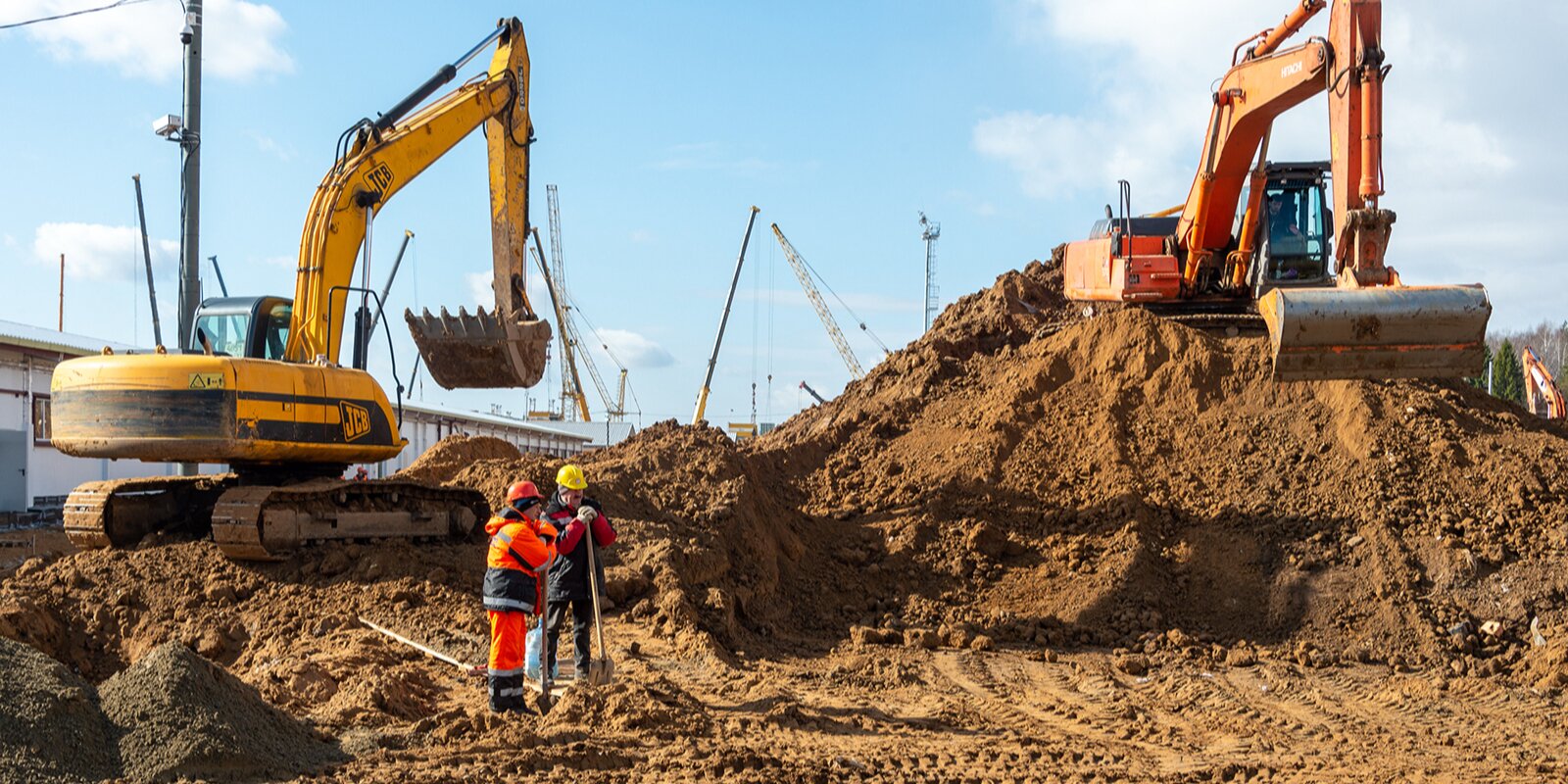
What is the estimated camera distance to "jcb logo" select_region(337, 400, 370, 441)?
12.1 m

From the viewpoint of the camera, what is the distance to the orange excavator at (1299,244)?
33.9 feet

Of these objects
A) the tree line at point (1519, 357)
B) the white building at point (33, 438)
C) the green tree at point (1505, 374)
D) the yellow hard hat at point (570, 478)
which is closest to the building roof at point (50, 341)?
the white building at point (33, 438)

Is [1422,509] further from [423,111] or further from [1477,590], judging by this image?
[423,111]

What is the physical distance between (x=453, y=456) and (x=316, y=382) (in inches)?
294

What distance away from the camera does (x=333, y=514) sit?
11.9m

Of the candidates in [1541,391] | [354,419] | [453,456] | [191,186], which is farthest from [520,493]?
[1541,391]

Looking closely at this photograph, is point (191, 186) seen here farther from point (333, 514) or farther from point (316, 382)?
point (333, 514)

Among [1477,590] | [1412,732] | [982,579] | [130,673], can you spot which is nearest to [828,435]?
[982,579]

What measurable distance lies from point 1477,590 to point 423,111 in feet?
37.9

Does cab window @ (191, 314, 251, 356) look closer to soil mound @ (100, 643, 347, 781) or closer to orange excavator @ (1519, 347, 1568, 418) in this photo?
soil mound @ (100, 643, 347, 781)

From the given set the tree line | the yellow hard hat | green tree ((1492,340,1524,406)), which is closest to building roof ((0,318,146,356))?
the yellow hard hat

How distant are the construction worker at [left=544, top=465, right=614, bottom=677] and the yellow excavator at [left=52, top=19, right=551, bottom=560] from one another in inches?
147

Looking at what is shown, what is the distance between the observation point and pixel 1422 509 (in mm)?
13125

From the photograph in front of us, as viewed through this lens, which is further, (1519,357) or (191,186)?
(1519,357)
